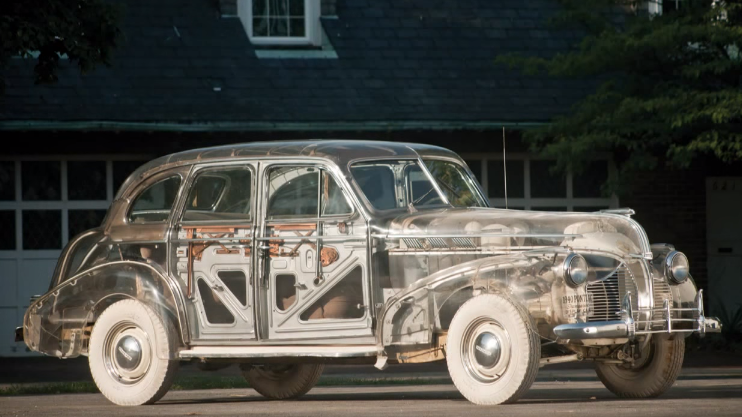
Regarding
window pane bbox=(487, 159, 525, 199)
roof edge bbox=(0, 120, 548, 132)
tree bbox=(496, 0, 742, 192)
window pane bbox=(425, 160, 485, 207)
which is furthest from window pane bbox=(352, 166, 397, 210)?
window pane bbox=(487, 159, 525, 199)

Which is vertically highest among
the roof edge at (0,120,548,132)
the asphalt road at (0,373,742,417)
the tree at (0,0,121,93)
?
the tree at (0,0,121,93)

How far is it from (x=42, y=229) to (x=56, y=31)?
5501 mm

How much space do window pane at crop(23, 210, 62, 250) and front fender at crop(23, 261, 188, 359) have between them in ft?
24.0

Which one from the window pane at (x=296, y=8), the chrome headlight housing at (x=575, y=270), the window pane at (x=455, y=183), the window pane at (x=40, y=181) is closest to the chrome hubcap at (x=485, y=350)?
the chrome headlight housing at (x=575, y=270)

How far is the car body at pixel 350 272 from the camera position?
29.1ft

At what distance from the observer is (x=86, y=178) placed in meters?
18.0

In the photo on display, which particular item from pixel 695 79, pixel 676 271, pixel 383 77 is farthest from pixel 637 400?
pixel 383 77

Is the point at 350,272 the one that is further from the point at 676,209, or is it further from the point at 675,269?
the point at 676,209

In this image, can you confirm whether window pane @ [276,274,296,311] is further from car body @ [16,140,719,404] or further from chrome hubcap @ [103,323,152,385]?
chrome hubcap @ [103,323,152,385]

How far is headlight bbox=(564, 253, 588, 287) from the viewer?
8602mm

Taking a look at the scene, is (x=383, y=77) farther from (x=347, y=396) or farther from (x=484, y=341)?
(x=484, y=341)

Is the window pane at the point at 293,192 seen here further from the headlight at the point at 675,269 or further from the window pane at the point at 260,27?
the window pane at the point at 260,27

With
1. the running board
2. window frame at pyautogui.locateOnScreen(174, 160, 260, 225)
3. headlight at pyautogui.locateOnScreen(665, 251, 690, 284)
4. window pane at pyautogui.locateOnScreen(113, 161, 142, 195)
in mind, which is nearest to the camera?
headlight at pyautogui.locateOnScreen(665, 251, 690, 284)

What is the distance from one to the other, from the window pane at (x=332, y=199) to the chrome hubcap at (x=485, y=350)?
1458 mm
